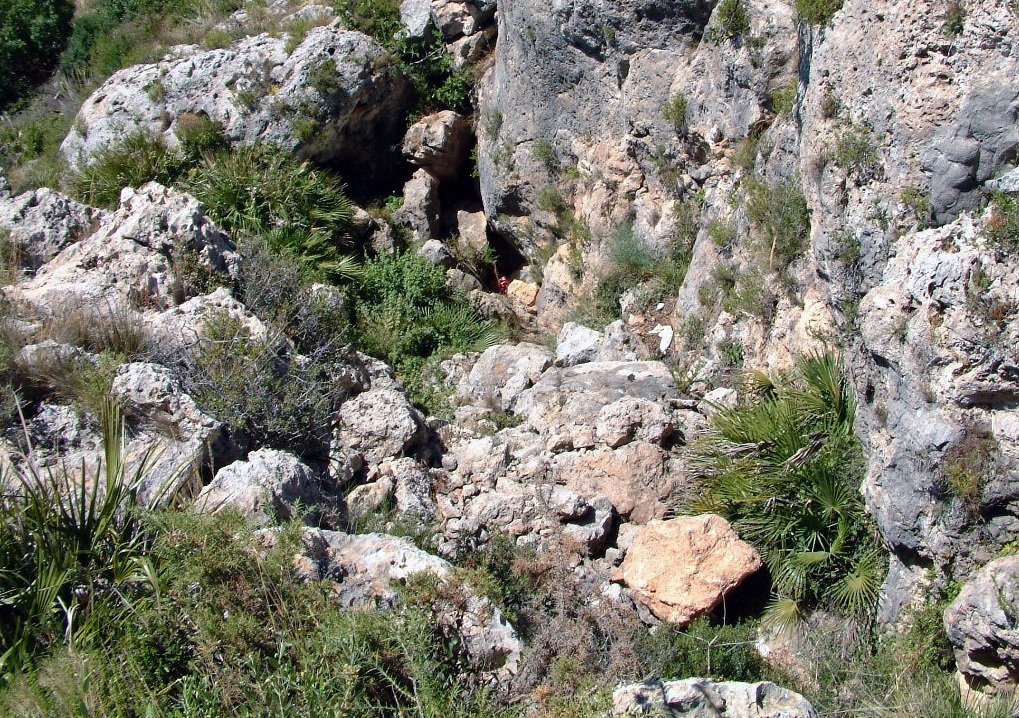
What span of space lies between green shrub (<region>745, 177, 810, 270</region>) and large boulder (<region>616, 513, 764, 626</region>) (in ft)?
8.78

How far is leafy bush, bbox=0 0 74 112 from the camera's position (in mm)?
15453

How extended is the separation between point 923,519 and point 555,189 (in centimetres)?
672

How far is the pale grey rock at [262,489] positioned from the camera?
566 cm

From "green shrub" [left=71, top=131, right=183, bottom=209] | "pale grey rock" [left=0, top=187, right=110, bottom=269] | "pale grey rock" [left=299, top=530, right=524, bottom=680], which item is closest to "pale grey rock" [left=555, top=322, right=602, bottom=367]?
"pale grey rock" [left=299, top=530, right=524, bottom=680]

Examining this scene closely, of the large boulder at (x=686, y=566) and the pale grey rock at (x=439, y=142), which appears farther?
the pale grey rock at (x=439, y=142)

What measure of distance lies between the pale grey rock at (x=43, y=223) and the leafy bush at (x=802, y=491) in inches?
250

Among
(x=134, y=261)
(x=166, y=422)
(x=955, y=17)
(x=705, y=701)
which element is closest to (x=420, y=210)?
(x=134, y=261)

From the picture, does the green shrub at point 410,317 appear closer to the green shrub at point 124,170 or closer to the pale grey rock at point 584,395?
the pale grey rock at point 584,395

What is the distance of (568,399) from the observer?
7.70 meters

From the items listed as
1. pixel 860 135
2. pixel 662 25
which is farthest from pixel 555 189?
pixel 860 135

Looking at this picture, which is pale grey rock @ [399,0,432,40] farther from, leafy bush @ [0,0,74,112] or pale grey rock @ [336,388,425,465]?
leafy bush @ [0,0,74,112]

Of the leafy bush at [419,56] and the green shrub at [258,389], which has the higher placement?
the leafy bush at [419,56]

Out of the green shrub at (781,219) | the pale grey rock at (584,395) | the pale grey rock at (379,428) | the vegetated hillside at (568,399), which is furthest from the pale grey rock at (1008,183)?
the pale grey rock at (379,428)

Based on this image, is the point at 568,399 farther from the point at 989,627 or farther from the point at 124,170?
the point at 124,170
